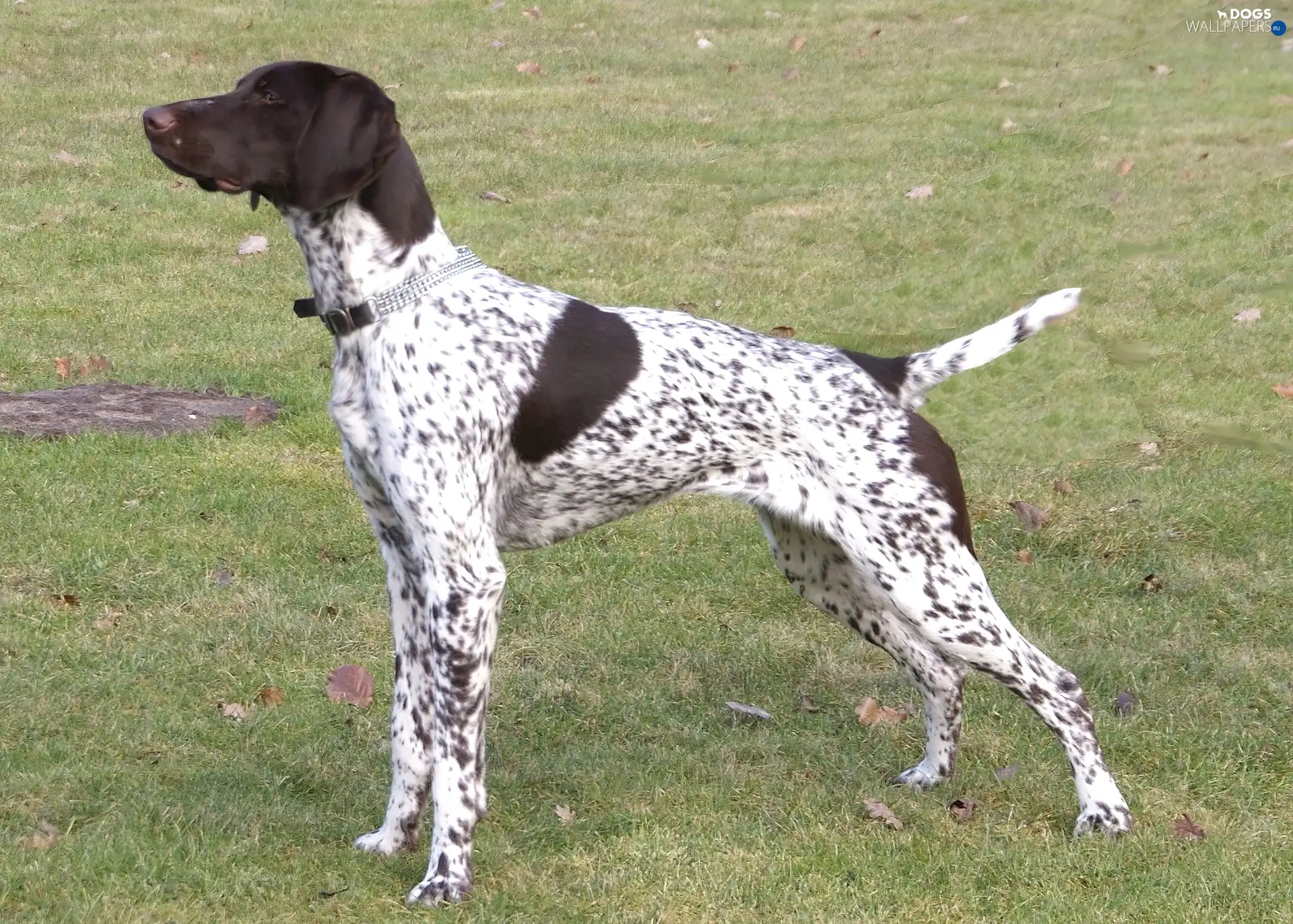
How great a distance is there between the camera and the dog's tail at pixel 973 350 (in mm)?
4543

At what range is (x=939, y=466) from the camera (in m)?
4.42

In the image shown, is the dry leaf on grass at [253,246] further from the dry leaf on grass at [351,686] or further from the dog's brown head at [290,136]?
the dog's brown head at [290,136]

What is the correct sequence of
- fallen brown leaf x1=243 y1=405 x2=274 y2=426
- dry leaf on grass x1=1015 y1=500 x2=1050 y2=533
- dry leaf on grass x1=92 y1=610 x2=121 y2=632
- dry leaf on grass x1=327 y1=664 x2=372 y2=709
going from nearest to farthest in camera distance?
dry leaf on grass x1=327 y1=664 x2=372 y2=709 < dry leaf on grass x1=92 y1=610 x2=121 y2=632 < dry leaf on grass x1=1015 y1=500 x2=1050 y2=533 < fallen brown leaf x1=243 y1=405 x2=274 y2=426

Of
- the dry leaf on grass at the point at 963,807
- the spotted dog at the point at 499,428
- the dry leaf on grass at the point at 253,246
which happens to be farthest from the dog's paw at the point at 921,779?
the dry leaf on grass at the point at 253,246

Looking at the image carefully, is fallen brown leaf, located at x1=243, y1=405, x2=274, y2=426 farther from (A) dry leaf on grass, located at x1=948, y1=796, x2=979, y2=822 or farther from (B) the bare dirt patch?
(A) dry leaf on grass, located at x1=948, y1=796, x2=979, y2=822

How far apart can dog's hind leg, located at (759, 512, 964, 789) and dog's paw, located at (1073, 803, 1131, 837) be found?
0.50 meters

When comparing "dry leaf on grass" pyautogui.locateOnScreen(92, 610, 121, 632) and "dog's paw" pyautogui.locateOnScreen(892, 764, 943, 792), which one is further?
"dry leaf on grass" pyautogui.locateOnScreen(92, 610, 121, 632)

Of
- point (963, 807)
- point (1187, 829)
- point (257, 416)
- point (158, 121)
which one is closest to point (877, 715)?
point (963, 807)

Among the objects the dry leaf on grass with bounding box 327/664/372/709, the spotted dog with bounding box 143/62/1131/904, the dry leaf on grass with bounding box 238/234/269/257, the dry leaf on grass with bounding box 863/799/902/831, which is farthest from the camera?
the dry leaf on grass with bounding box 238/234/269/257

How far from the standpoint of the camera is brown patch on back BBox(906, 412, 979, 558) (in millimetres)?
4398

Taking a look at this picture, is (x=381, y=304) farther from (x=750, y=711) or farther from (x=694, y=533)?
(x=694, y=533)

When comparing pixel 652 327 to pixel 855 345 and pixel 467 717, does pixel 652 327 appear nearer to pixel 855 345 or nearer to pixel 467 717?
pixel 467 717

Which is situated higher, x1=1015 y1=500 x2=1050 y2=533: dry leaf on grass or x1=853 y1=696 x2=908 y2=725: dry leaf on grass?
x1=853 y1=696 x2=908 y2=725: dry leaf on grass

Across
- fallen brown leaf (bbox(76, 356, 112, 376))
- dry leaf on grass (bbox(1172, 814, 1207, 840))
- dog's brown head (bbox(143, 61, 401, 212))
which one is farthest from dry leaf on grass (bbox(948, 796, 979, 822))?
fallen brown leaf (bbox(76, 356, 112, 376))
